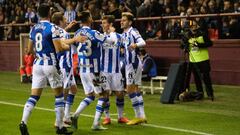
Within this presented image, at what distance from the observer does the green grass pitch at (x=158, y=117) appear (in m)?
11.8

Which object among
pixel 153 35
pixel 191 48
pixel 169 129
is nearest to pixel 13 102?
pixel 191 48

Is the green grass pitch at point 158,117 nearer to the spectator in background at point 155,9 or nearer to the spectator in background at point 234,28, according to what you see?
the spectator in background at point 234,28

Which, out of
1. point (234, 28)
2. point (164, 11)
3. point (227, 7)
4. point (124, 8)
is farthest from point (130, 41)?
point (164, 11)

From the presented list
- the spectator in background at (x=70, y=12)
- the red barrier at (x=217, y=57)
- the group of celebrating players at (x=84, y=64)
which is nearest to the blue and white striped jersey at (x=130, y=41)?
the group of celebrating players at (x=84, y=64)

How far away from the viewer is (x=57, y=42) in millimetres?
10852

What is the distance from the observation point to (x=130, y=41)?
42.3 feet

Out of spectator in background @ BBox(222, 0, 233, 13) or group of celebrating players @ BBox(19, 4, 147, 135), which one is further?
spectator in background @ BBox(222, 0, 233, 13)

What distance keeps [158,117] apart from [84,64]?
2.85 meters

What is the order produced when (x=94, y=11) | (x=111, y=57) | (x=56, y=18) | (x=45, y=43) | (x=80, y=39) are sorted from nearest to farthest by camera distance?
(x=45, y=43) → (x=80, y=39) → (x=56, y=18) → (x=111, y=57) → (x=94, y=11)

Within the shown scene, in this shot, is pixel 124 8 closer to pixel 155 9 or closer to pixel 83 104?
pixel 155 9

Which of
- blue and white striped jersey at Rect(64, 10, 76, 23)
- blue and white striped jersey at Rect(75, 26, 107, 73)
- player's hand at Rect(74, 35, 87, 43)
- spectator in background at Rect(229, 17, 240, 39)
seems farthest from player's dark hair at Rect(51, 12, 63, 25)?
blue and white striped jersey at Rect(64, 10, 76, 23)

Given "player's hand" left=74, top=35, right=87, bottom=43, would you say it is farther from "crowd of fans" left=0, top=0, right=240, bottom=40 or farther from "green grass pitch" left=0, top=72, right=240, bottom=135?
"crowd of fans" left=0, top=0, right=240, bottom=40

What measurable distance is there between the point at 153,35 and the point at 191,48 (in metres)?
6.26

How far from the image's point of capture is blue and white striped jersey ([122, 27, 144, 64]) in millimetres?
12828
